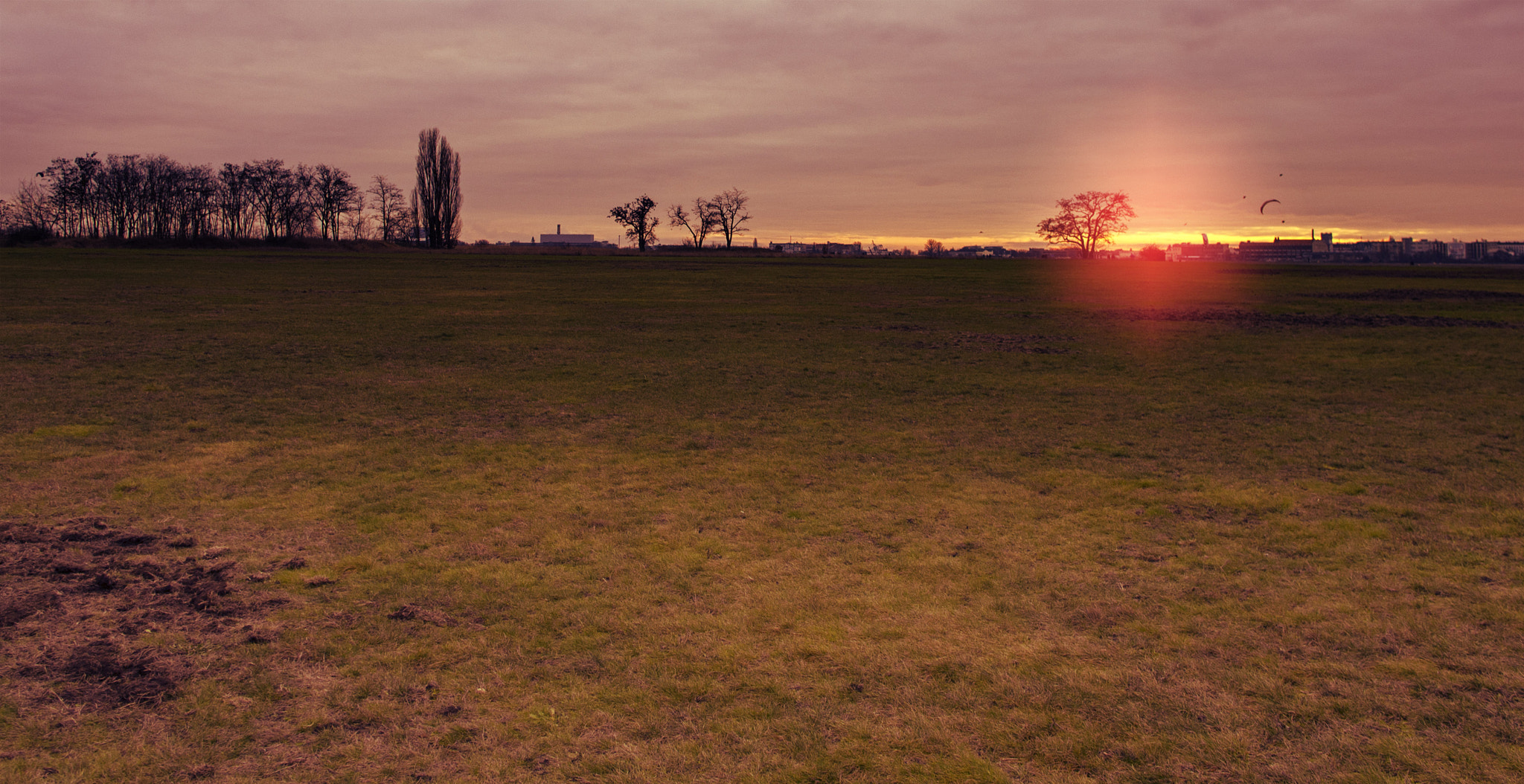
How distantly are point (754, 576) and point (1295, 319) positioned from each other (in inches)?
1012

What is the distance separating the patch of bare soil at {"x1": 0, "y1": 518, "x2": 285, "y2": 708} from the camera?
160 inches

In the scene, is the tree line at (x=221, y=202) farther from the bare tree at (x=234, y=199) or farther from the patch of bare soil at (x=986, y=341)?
the patch of bare soil at (x=986, y=341)

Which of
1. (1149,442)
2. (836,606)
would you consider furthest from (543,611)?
(1149,442)

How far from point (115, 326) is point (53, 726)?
62.8 feet

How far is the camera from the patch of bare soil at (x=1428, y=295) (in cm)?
3588

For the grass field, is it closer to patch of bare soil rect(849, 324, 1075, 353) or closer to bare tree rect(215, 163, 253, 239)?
patch of bare soil rect(849, 324, 1075, 353)

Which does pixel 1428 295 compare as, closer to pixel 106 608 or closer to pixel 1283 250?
pixel 106 608

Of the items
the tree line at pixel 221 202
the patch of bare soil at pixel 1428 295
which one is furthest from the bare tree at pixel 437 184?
the patch of bare soil at pixel 1428 295

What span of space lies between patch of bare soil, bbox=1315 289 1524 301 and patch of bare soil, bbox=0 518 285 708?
1605 inches

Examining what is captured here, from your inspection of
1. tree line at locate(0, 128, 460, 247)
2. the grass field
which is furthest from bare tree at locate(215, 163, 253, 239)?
the grass field

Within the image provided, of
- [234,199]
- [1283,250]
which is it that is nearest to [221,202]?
[234,199]

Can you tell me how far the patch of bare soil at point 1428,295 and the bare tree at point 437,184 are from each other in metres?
91.2

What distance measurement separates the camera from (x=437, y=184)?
4070 inches

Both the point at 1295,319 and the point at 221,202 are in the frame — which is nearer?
the point at 1295,319
